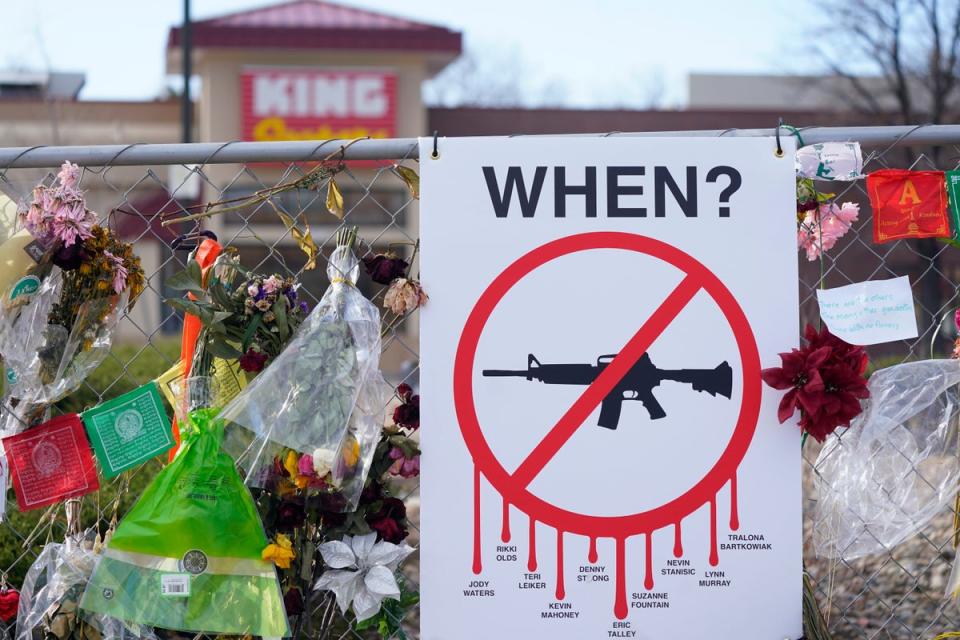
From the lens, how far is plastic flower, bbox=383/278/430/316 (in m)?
2.34

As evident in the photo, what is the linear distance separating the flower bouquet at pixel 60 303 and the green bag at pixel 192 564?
1.33 feet

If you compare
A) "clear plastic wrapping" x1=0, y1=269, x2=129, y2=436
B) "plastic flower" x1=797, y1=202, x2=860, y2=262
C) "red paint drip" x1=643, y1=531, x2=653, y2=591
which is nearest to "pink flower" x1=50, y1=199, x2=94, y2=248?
"clear plastic wrapping" x1=0, y1=269, x2=129, y2=436

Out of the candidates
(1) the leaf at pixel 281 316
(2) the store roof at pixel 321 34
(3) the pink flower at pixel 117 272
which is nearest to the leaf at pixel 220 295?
(1) the leaf at pixel 281 316

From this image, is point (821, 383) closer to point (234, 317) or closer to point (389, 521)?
point (389, 521)

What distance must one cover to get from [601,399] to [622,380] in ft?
0.22

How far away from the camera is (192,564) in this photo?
7.60 feet

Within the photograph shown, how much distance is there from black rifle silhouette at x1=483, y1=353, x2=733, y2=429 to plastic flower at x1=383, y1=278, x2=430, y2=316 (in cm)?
24

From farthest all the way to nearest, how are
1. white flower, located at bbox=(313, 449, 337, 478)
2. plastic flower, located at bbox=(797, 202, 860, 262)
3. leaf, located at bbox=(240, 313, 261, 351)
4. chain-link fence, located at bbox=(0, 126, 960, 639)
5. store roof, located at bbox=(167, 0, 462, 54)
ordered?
store roof, located at bbox=(167, 0, 462, 54), plastic flower, located at bbox=(797, 202, 860, 262), chain-link fence, located at bbox=(0, 126, 960, 639), leaf, located at bbox=(240, 313, 261, 351), white flower, located at bbox=(313, 449, 337, 478)

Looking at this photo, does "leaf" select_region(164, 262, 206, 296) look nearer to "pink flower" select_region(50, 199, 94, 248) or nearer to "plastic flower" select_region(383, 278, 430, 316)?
"pink flower" select_region(50, 199, 94, 248)

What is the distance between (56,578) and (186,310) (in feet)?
2.45

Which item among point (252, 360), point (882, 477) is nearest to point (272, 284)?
point (252, 360)

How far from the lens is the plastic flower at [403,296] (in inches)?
92.0

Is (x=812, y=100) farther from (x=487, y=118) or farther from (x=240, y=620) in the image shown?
(x=240, y=620)

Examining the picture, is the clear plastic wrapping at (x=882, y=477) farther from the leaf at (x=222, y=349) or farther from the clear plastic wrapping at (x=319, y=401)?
the leaf at (x=222, y=349)
